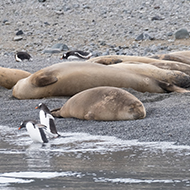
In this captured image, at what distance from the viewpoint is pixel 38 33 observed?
1809 centimetres

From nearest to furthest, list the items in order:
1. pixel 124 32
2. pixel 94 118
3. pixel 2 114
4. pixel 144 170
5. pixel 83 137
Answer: pixel 144 170 < pixel 83 137 < pixel 94 118 < pixel 2 114 < pixel 124 32

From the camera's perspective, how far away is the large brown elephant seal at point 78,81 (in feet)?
21.7

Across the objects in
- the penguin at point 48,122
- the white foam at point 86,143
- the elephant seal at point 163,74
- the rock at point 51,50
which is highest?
the penguin at point 48,122

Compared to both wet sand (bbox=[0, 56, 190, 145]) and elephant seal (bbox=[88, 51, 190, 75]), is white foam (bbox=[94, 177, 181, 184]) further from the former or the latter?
elephant seal (bbox=[88, 51, 190, 75])

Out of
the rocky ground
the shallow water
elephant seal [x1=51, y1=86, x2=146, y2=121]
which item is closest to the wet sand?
elephant seal [x1=51, y1=86, x2=146, y2=121]

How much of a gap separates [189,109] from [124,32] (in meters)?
12.1

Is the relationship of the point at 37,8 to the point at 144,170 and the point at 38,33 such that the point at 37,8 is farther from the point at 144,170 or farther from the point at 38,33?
the point at 144,170

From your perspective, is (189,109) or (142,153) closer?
(142,153)

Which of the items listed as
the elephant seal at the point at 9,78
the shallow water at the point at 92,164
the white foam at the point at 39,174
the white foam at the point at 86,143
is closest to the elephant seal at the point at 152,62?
the elephant seal at the point at 9,78

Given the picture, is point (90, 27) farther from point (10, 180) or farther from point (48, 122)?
point (10, 180)

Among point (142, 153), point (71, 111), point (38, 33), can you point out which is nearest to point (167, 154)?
point (142, 153)

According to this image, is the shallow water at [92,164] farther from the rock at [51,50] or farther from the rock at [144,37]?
the rock at [144,37]

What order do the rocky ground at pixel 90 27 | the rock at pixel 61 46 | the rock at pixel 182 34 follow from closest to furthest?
the rocky ground at pixel 90 27
the rock at pixel 182 34
the rock at pixel 61 46

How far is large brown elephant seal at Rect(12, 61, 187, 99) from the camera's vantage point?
21.7 ft
